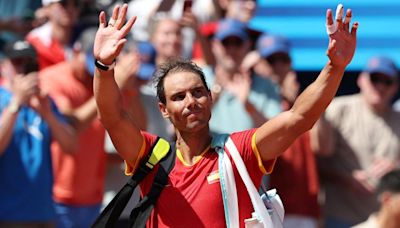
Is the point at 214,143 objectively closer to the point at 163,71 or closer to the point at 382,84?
the point at 163,71

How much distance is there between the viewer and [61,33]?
8.98 meters

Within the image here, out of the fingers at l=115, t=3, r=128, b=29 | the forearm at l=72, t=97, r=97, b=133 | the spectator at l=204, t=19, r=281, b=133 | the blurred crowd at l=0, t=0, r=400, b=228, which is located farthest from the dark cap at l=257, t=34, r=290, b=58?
the fingers at l=115, t=3, r=128, b=29

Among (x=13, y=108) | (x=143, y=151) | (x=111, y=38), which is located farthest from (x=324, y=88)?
(x=13, y=108)

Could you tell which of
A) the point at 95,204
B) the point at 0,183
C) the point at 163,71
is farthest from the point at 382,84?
the point at 163,71

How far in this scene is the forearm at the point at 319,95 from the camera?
5125 mm

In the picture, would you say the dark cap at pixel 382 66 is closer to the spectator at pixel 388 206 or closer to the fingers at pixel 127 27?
the spectator at pixel 388 206

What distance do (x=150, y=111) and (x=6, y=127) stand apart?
1.26 meters

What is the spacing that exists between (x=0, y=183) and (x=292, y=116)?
335 centimetres

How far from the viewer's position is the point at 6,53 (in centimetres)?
809

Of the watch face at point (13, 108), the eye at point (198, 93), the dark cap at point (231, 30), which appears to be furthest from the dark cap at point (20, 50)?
the eye at point (198, 93)

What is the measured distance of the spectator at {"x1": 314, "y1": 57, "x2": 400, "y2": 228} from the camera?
8.84 m

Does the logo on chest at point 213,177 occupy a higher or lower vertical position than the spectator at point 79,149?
higher

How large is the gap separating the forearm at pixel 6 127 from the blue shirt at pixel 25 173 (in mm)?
112

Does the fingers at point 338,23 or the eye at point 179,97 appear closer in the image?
the fingers at point 338,23
